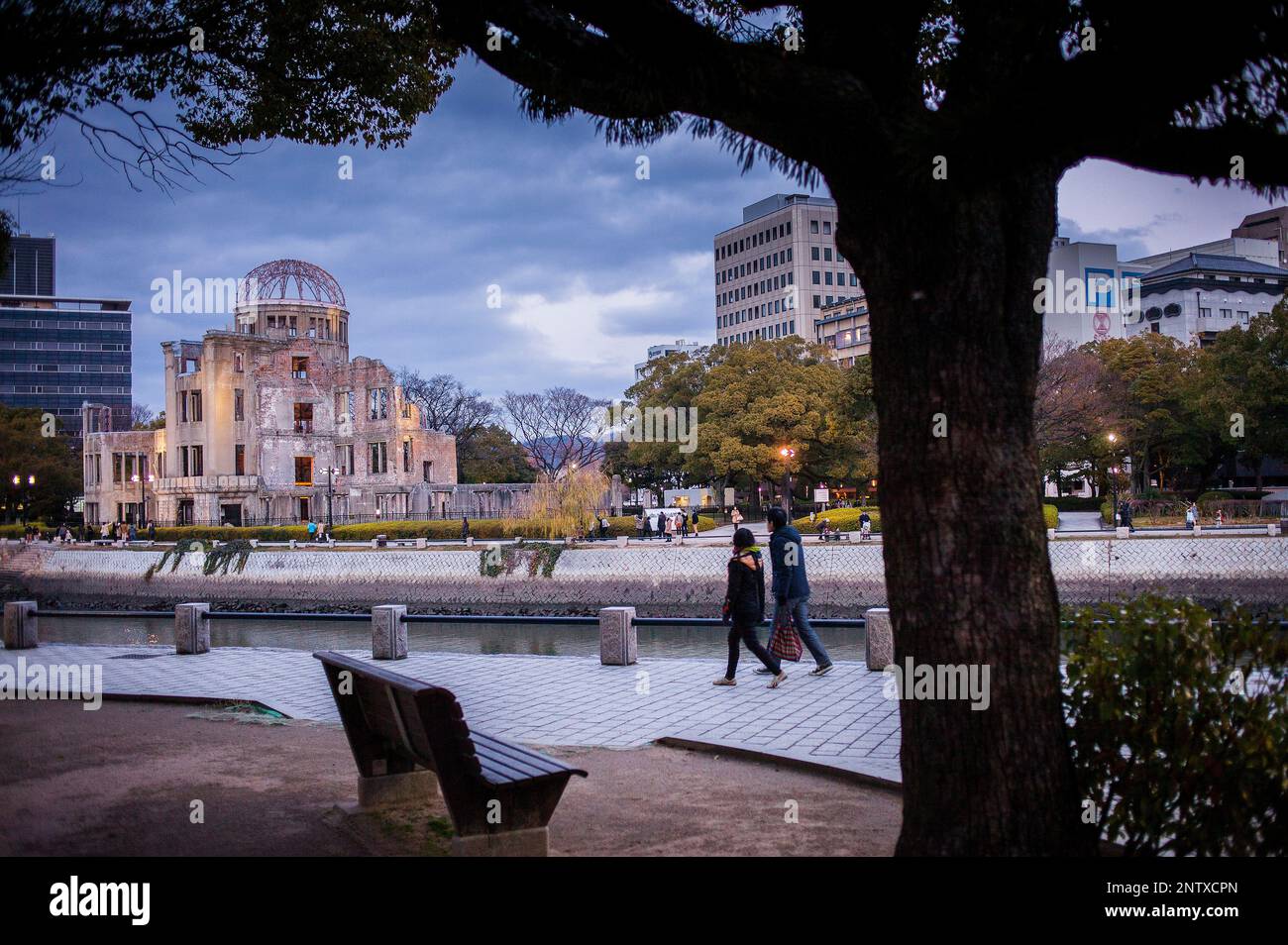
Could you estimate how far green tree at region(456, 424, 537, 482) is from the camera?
7650 centimetres

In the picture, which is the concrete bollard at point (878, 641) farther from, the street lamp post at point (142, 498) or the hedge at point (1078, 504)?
the street lamp post at point (142, 498)

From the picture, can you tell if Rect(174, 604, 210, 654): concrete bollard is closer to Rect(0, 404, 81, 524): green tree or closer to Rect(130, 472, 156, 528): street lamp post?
Rect(0, 404, 81, 524): green tree

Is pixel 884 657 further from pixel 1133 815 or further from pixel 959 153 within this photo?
pixel 959 153

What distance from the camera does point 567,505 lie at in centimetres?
4047

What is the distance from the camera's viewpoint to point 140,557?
152ft

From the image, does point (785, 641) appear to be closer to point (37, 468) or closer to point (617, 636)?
point (617, 636)

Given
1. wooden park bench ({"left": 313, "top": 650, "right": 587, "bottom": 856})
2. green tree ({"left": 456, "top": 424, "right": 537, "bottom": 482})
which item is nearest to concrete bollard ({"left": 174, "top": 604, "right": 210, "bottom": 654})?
wooden park bench ({"left": 313, "top": 650, "right": 587, "bottom": 856})

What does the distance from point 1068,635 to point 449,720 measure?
9.64 ft

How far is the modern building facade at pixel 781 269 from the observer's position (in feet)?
354

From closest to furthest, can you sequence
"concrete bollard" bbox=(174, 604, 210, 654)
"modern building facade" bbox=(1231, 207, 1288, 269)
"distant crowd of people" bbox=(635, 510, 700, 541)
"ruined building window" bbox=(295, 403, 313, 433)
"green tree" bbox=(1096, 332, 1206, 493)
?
"concrete bollard" bbox=(174, 604, 210, 654), "distant crowd of people" bbox=(635, 510, 700, 541), "green tree" bbox=(1096, 332, 1206, 493), "ruined building window" bbox=(295, 403, 313, 433), "modern building facade" bbox=(1231, 207, 1288, 269)

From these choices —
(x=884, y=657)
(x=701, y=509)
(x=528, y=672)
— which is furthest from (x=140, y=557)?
(x=884, y=657)

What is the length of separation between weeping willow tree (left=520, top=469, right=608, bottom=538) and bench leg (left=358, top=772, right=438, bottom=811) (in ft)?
109

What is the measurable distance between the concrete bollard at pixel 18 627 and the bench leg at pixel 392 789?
40.1 feet

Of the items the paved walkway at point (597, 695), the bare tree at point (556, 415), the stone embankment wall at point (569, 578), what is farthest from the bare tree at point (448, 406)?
the paved walkway at point (597, 695)
